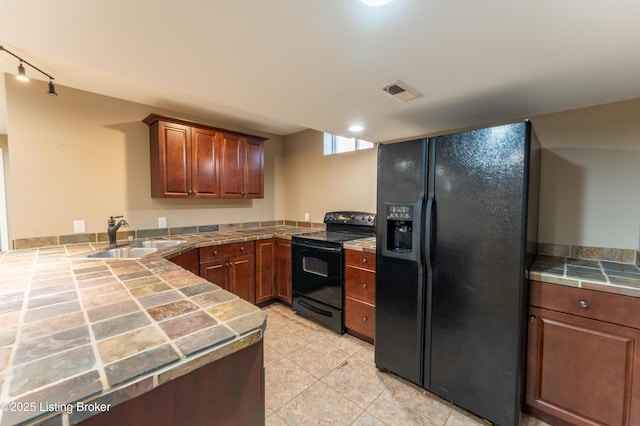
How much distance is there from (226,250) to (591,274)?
289cm

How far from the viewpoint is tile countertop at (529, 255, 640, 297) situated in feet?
4.50

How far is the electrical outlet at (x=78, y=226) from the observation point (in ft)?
7.93

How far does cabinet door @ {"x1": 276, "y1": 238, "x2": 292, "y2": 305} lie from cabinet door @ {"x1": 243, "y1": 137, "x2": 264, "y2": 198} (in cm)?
74

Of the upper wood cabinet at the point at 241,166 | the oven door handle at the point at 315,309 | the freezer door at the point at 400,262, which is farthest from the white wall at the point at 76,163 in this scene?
the freezer door at the point at 400,262

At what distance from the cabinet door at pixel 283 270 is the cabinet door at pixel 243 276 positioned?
0.32 metres

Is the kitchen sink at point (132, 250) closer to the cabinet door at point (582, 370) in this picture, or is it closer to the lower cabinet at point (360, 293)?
the lower cabinet at point (360, 293)

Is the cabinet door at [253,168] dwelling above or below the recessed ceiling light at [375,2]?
below

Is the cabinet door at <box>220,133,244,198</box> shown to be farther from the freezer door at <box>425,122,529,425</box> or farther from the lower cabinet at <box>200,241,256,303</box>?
→ the freezer door at <box>425,122,529,425</box>

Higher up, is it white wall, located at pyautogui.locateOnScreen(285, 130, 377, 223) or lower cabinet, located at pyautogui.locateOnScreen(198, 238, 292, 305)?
white wall, located at pyautogui.locateOnScreen(285, 130, 377, 223)

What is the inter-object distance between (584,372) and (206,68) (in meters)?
2.68

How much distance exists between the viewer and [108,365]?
66cm

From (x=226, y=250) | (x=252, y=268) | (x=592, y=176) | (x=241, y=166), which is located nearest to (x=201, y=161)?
(x=241, y=166)

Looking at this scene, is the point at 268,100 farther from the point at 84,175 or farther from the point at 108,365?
the point at 84,175

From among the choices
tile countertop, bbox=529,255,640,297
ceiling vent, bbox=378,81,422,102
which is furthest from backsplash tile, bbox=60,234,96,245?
tile countertop, bbox=529,255,640,297
